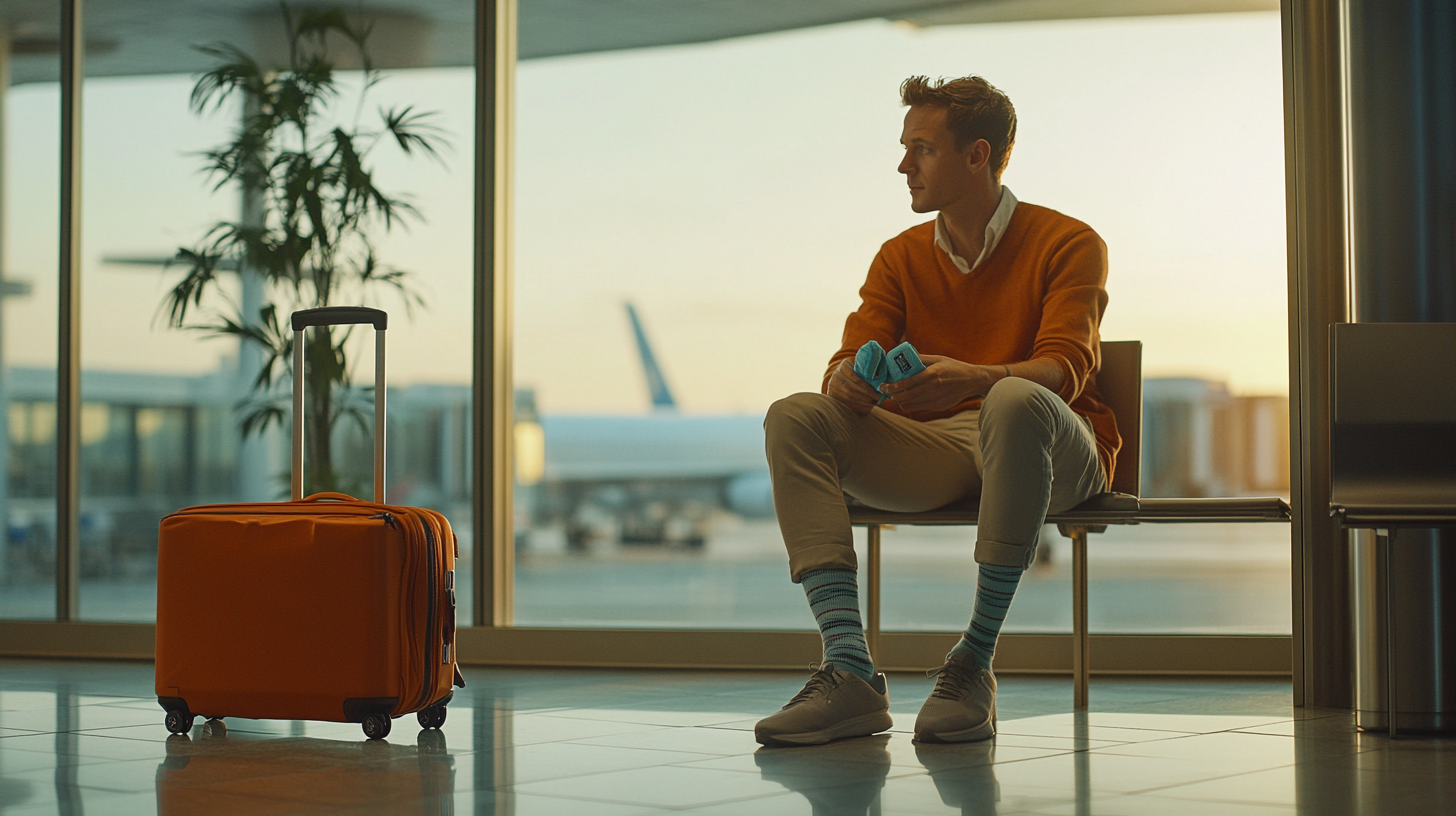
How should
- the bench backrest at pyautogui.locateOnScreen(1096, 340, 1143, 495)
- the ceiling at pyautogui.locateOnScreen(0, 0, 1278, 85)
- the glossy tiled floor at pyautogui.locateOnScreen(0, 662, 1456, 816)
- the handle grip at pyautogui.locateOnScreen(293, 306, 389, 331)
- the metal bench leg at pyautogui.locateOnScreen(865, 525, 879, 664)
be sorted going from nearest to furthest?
the glossy tiled floor at pyautogui.locateOnScreen(0, 662, 1456, 816)
the handle grip at pyautogui.locateOnScreen(293, 306, 389, 331)
the bench backrest at pyautogui.locateOnScreen(1096, 340, 1143, 495)
the metal bench leg at pyautogui.locateOnScreen(865, 525, 879, 664)
the ceiling at pyautogui.locateOnScreen(0, 0, 1278, 85)

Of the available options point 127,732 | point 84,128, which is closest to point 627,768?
point 127,732

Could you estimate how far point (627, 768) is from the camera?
183cm

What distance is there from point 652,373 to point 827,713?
168cm

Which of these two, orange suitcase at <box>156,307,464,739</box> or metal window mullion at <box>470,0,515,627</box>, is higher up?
metal window mullion at <box>470,0,515,627</box>

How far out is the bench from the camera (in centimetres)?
229

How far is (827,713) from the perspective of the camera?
203cm

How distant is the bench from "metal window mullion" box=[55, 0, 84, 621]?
2385 mm

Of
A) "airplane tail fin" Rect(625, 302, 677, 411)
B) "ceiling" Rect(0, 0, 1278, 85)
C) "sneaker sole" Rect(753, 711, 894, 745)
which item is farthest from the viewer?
"airplane tail fin" Rect(625, 302, 677, 411)

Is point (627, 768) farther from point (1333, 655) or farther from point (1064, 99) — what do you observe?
point (1064, 99)

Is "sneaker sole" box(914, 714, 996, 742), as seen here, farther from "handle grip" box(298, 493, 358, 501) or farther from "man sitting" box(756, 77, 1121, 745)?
"handle grip" box(298, 493, 358, 501)

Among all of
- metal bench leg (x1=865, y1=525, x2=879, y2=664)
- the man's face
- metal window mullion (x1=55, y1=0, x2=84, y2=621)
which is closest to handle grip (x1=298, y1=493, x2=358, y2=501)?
metal bench leg (x1=865, y1=525, x2=879, y2=664)

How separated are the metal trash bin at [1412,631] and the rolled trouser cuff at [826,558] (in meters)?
0.88

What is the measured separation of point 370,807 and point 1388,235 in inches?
72.8

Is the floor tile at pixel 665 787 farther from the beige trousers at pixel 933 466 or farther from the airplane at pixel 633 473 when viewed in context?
the airplane at pixel 633 473
